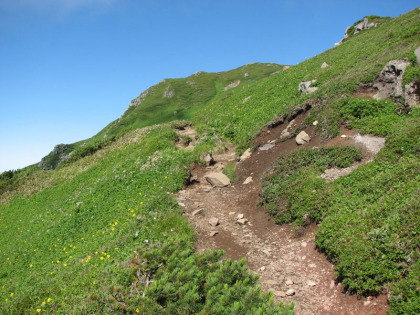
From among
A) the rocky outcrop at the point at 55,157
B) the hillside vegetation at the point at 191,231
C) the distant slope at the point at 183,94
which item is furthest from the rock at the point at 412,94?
the rocky outcrop at the point at 55,157

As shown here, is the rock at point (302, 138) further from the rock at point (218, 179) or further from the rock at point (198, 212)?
the rock at point (198, 212)

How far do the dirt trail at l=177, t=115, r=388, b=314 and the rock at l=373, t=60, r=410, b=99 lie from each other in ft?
10.5

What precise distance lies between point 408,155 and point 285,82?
18765mm

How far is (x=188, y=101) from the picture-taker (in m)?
56.1

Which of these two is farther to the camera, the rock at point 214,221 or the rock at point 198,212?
the rock at point 198,212

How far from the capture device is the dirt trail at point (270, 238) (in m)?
6.70

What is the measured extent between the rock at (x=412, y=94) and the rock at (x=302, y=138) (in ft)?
14.7

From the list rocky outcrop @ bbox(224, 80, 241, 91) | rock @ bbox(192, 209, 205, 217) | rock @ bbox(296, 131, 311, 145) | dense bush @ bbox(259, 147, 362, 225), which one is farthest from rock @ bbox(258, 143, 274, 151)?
rocky outcrop @ bbox(224, 80, 241, 91)

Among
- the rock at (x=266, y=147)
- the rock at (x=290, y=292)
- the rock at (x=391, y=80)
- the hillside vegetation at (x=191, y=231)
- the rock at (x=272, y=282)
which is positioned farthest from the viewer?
the rock at (x=266, y=147)

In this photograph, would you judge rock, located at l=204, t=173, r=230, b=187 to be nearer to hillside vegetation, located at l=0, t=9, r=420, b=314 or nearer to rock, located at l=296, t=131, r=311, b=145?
hillside vegetation, located at l=0, t=9, r=420, b=314

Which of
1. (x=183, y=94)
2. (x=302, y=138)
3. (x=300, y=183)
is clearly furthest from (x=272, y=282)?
(x=183, y=94)

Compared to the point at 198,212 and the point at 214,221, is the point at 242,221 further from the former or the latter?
the point at 198,212

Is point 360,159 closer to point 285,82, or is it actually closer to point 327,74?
point 327,74

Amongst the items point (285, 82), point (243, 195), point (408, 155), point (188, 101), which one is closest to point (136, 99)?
point (188, 101)
